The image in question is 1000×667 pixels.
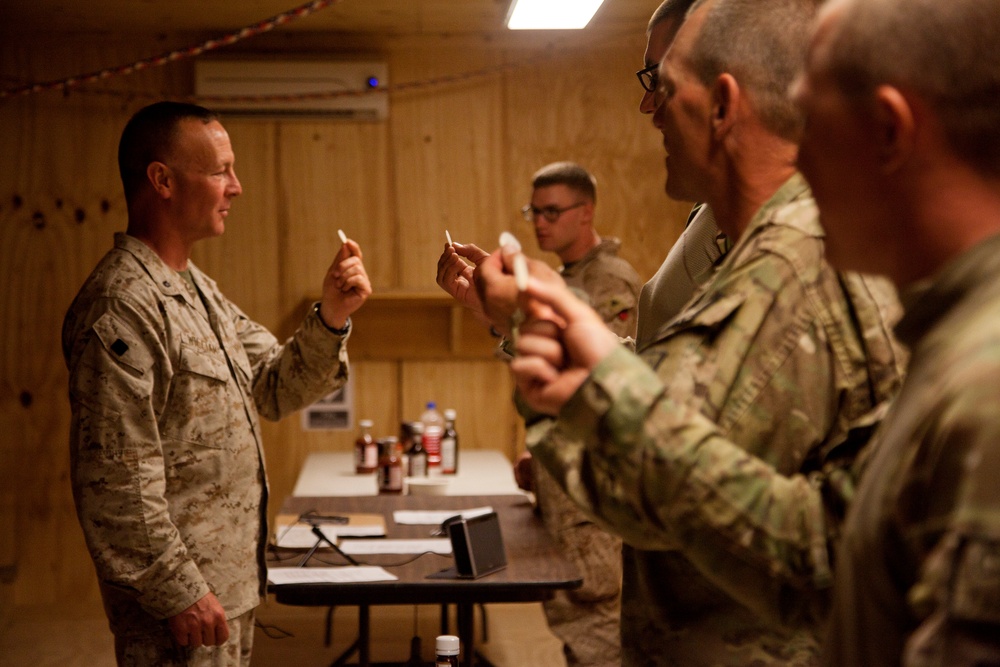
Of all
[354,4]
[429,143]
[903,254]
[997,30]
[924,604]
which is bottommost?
[924,604]

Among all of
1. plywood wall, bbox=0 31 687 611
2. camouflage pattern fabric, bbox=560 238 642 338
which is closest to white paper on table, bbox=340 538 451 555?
camouflage pattern fabric, bbox=560 238 642 338

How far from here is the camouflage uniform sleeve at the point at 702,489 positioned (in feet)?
3.11

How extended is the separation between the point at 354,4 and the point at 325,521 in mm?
2760

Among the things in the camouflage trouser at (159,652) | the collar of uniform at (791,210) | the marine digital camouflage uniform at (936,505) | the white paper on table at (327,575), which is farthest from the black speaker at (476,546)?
the marine digital camouflage uniform at (936,505)

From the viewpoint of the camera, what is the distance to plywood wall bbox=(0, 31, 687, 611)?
539 centimetres

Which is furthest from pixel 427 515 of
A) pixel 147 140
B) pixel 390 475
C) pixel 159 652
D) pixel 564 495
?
pixel 147 140

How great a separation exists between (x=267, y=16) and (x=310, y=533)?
118 inches

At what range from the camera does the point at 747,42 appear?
1232 millimetres

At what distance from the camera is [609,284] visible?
4.43 m

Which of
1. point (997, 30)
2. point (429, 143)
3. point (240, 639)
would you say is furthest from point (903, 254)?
point (429, 143)

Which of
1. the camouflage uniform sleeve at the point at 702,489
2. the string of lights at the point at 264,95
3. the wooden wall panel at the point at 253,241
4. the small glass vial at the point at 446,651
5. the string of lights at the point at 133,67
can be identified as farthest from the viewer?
the wooden wall panel at the point at 253,241

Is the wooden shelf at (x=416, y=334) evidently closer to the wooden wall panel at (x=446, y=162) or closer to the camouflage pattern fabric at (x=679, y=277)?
the wooden wall panel at (x=446, y=162)

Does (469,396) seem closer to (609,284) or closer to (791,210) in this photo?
(609,284)

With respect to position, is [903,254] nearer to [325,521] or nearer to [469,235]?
[325,521]
